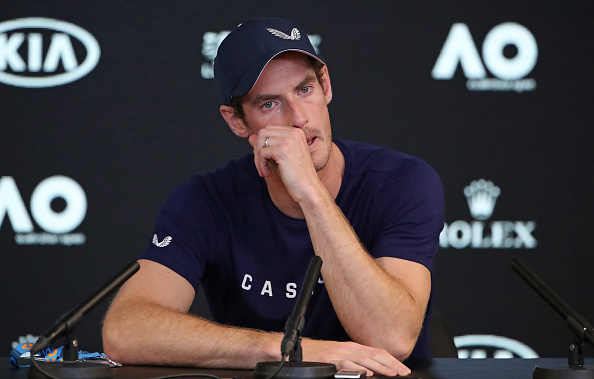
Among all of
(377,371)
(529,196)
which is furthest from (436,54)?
(377,371)

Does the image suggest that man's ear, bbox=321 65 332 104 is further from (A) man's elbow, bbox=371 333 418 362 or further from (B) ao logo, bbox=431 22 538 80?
(B) ao logo, bbox=431 22 538 80

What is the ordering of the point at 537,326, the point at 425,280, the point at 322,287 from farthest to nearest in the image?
the point at 537,326
the point at 322,287
the point at 425,280

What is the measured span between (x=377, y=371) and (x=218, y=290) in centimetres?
70

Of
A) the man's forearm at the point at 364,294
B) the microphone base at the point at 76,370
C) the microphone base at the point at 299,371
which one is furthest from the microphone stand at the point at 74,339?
the man's forearm at the point at 364,294

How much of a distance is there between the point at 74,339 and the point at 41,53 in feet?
6.14

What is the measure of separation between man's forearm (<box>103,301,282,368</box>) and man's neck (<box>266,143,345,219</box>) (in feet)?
1.47

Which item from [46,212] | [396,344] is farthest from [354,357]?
[46,212]

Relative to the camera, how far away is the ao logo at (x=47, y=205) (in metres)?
2.79

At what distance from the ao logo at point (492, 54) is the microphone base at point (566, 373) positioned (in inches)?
69.2

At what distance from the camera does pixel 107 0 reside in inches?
114

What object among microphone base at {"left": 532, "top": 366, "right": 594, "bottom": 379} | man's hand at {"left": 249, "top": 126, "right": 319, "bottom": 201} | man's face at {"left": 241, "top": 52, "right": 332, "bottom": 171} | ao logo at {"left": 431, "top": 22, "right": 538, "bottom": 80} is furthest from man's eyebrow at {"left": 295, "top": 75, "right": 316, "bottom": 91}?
ao logo at {"left": 431, "top": 22, "right": 538, "bottom": 80}

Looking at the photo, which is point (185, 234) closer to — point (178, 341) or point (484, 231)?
point (178, 341)

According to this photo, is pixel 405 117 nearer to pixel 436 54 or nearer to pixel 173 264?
pixel 436 54

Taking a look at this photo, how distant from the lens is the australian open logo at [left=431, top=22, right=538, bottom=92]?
2842 millimetres
